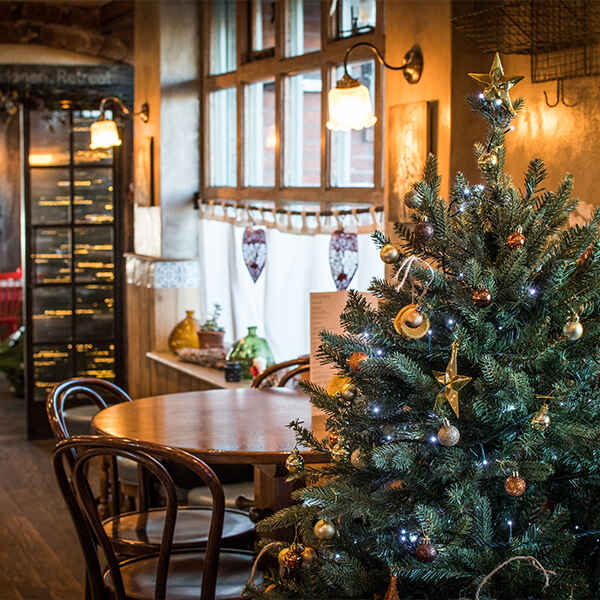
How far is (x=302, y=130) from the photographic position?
15.3ft

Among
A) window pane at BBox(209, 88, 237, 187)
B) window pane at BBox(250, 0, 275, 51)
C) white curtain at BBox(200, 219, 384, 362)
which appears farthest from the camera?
window pane at BBox(209, 88, 237, 187)

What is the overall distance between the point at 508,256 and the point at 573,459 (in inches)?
13.1

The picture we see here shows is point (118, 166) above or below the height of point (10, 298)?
above

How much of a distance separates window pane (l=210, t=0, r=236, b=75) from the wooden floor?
2530mm

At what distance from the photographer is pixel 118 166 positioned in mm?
5992

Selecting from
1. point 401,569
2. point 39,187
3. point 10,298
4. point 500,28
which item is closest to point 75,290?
point 39,187

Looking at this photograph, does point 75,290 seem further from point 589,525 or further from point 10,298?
point 589,525

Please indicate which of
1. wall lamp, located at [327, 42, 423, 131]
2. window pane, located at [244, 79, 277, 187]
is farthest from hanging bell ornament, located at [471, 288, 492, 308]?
window pane, located at [244, 79, 277, 187]

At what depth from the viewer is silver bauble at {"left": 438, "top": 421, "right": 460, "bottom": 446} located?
135 centimetres

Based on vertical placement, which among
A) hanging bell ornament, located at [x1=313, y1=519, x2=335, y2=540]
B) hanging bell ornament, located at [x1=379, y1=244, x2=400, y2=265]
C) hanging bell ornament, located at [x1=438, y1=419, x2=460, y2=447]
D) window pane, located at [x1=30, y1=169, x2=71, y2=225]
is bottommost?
hanging bell ornament, located at [x1=313, y1=519, x2=335, y2=540]

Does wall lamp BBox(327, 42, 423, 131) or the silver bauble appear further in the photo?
wall lamp BBox(327, 42, 423, 131)

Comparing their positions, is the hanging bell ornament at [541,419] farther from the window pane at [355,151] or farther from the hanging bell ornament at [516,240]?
the window pane at [355,151]

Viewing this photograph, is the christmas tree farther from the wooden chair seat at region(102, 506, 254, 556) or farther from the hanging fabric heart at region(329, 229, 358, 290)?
the hanging fabric heart at region(329, 229, 358, 290)

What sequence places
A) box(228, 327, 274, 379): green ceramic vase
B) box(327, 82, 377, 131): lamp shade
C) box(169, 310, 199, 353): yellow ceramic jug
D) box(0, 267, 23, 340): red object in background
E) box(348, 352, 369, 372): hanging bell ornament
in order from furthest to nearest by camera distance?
box(0, 267, 23, 340): red object in background
box(169, 310, 199, 353): yellow ceramic jug
box(228, 327, 274, 379): green ceramic vase
box(327, 82, 377, 131): lamp shade
box(348, 352, 369, 372): hanging bell ornament
